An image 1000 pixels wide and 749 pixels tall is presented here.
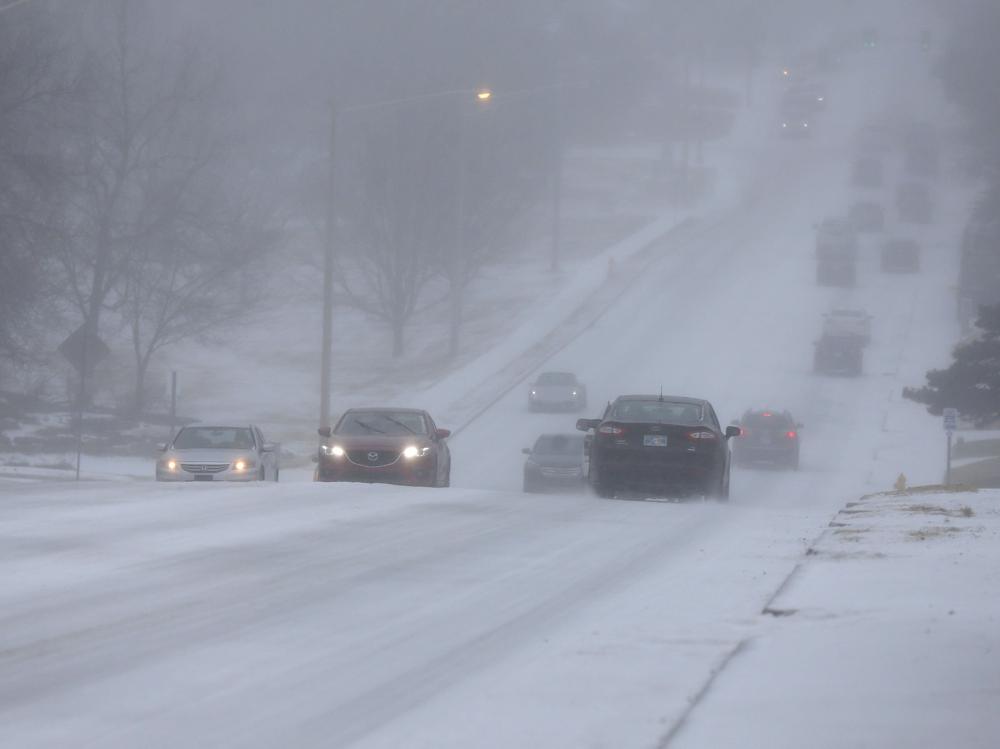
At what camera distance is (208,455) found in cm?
2455

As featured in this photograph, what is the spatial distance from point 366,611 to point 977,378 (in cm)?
2687

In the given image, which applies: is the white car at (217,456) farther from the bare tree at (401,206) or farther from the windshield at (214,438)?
the bare tree at (401,206)

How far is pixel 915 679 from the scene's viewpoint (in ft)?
24.8

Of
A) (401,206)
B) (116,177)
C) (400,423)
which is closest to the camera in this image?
(400,423)

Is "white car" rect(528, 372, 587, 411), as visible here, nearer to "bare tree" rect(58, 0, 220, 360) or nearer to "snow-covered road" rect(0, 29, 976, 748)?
"bare tree" rect(58, 0, 220, 360)

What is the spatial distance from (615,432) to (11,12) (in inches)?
Result: 993

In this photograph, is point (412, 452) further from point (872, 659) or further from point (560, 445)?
point (872, 659)

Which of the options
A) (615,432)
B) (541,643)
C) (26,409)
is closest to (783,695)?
(541,643)

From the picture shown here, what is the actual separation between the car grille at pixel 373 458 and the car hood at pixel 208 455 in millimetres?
3107

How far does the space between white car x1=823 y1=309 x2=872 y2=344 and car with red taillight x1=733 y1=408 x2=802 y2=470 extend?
668 inches

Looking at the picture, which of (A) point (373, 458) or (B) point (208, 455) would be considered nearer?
(A) point (373, 458)

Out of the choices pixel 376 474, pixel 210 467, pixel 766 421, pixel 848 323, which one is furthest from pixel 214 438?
pixel 848 323

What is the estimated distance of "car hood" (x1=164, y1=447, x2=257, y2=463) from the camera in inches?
961

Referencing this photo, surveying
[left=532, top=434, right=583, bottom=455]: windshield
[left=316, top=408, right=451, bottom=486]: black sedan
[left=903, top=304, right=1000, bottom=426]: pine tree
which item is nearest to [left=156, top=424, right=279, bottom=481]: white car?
[left=316, top=408, right=451, bottom=486]: black sedan
